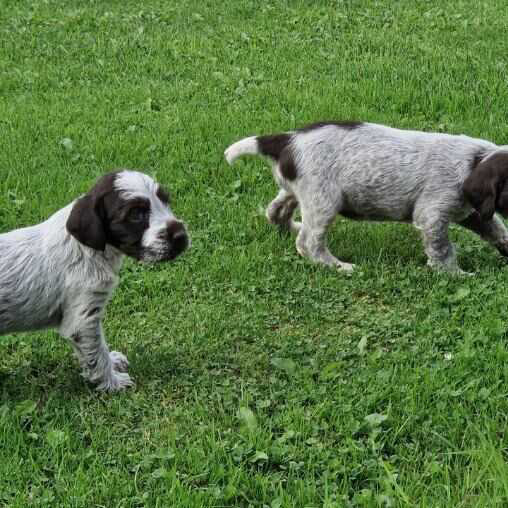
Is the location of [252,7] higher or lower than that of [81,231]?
lower

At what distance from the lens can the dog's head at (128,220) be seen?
450cm

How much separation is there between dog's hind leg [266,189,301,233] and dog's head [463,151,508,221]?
1.45m

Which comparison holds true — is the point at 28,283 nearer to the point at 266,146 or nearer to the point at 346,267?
the point at 266,146

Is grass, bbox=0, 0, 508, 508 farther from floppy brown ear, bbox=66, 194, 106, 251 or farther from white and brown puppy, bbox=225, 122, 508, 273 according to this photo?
floppy brown ear, bbox=66, 194, 106, 251

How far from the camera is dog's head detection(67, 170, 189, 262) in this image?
14.8ft

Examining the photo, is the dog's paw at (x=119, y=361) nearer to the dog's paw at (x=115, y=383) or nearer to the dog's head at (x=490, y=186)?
the dog's paw at (x=115, y=383)

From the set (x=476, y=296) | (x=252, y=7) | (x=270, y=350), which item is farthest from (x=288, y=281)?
(x=252, y=7)

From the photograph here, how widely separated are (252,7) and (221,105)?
13.7 ft

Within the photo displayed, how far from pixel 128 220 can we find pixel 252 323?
137cm

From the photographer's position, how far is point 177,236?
15.1ft

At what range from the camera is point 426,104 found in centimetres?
885

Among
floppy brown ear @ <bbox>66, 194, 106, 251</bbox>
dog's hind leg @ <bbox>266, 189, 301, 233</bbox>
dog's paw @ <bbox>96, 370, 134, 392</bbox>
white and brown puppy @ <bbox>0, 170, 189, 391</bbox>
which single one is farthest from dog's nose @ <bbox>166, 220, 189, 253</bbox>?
dog's hind leg @ <bbox>266, 189, 301, 233</bbox>

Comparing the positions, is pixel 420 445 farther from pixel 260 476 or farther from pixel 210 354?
pixel 210 354

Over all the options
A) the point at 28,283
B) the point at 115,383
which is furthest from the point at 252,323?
the point at 28,283
